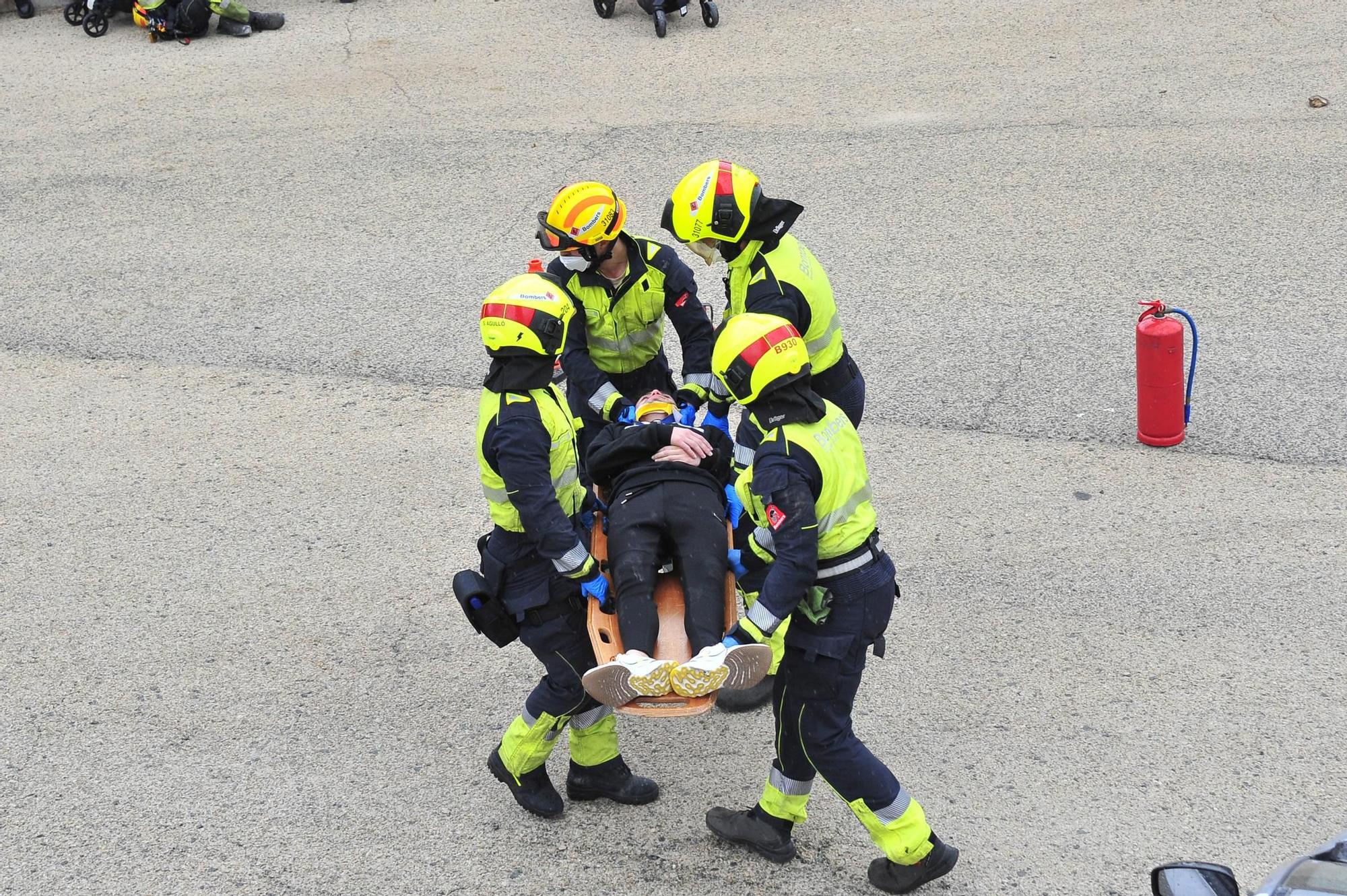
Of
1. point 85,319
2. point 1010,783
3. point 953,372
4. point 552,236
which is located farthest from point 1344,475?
point 85,319

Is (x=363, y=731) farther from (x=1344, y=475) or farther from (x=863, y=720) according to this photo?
(x=1344, y=475)

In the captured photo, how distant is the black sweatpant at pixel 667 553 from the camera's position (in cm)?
464

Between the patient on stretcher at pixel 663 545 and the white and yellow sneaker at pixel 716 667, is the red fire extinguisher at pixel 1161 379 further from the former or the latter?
the white and yellow sneaker at pixel 716 667

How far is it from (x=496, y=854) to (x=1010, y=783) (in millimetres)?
1982

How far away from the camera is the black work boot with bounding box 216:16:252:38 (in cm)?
1413

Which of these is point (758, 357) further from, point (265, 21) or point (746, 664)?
point (265, 21)

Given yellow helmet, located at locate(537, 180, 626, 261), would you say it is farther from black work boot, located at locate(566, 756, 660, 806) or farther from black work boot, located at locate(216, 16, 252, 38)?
black work boot, located at locate(216, 16, 252, 38)

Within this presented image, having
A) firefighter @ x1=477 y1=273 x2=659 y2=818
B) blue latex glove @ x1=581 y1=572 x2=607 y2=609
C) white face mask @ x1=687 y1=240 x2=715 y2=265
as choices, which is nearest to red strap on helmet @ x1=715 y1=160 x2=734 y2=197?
white face mask @ x1=687 y1=240 x2=715 y2=265

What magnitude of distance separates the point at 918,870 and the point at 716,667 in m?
1.05

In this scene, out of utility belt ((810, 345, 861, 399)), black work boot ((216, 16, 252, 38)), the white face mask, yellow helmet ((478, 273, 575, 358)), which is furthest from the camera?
black work boot ((216, 16, 252, 38))

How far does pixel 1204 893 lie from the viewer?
291cm

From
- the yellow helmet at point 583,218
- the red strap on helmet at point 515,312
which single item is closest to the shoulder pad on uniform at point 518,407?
the red strap on helmet at point 515,312

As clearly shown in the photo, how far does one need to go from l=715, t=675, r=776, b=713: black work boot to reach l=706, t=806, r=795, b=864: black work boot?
2.48ft

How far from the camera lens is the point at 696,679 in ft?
14.0
